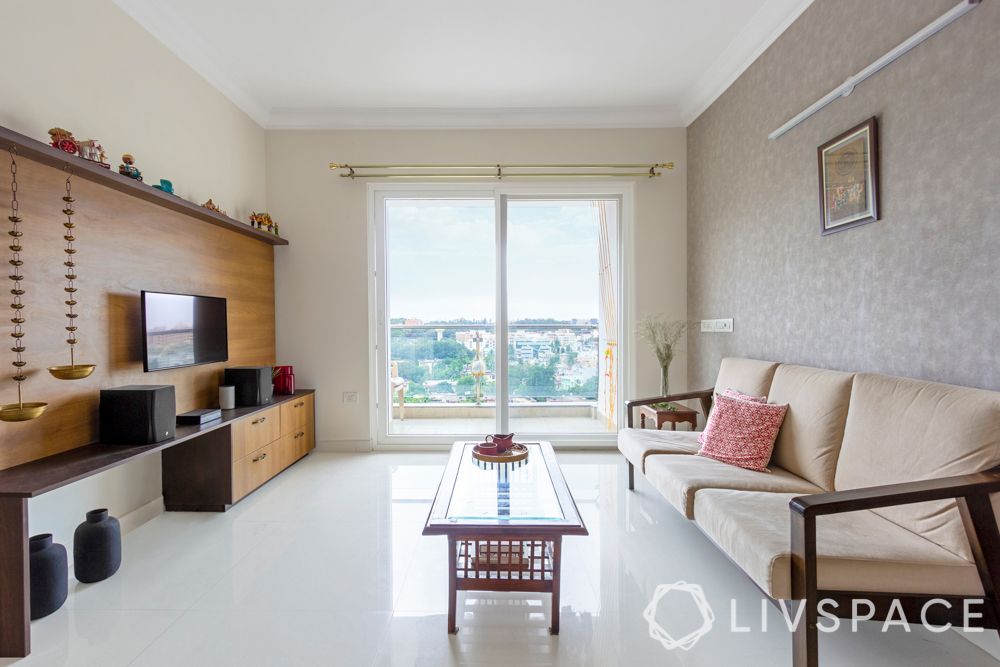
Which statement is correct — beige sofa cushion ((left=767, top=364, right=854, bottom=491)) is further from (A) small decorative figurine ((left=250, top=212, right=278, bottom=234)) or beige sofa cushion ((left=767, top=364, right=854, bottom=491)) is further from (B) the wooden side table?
(A) small decorative figurine ((left=250, top=212, right=278, bottom=234))

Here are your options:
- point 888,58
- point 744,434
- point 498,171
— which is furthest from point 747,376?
point 498,171

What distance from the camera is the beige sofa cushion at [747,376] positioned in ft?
8.67

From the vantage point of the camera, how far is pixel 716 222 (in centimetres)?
358

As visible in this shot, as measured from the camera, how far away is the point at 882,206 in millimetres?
2035

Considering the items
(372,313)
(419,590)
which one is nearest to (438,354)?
(372,313)

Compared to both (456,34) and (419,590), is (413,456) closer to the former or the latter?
(419,590)

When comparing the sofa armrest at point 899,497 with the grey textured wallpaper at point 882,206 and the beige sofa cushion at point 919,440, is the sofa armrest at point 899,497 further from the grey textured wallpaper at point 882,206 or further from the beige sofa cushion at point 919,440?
the grey textured wallpaper at point 882,206

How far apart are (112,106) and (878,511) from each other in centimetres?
Result: 404

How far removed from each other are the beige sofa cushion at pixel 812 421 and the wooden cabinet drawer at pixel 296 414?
10.8 feet

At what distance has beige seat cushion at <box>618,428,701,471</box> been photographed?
104 inches

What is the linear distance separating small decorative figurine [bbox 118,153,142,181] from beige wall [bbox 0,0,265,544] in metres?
0.15

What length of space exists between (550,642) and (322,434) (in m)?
3.09

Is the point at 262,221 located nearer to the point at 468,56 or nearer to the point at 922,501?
the point at 468,56

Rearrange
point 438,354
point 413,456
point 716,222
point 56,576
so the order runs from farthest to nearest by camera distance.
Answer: point 438,354 < point 413,456 < point 716,222 < point 56,576
